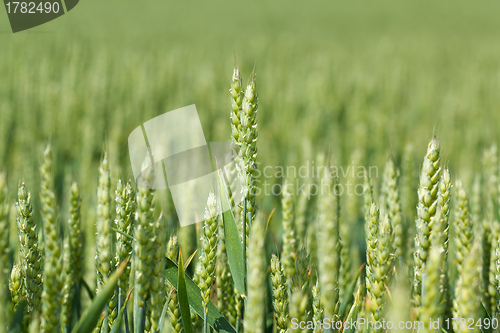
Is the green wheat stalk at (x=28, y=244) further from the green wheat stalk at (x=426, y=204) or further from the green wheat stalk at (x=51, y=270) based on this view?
the green wheat stalk at (x=426, y=204)

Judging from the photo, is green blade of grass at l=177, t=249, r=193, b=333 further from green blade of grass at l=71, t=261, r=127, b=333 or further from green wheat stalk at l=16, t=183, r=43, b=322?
green wheat stalk at l=16, t=183, r=43, b=322

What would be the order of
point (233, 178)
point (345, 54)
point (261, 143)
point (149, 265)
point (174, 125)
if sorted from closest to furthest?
point (149, 265) → point (233, 178) → point (174, 125) → point (261, 143) → point (345, 54)

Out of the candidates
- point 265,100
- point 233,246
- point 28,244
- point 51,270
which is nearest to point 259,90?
point 265,100

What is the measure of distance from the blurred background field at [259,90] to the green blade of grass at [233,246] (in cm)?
22

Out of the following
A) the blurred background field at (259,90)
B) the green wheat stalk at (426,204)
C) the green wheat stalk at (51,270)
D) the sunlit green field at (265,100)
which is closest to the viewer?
the green wheat stalk at (51,270)

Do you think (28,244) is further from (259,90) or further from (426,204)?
(259,90)

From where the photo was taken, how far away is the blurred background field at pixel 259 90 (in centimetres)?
221

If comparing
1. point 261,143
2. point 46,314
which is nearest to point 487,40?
point 261,143

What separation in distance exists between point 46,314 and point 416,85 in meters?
3.84

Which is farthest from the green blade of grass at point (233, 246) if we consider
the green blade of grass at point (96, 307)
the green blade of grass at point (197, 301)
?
the green blade of grass at point (96, 307)

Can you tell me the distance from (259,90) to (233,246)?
2.89 m

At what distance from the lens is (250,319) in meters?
0.56

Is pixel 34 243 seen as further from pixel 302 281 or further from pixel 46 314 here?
pixel 302 281

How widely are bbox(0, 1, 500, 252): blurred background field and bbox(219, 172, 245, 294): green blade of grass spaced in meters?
0.22
